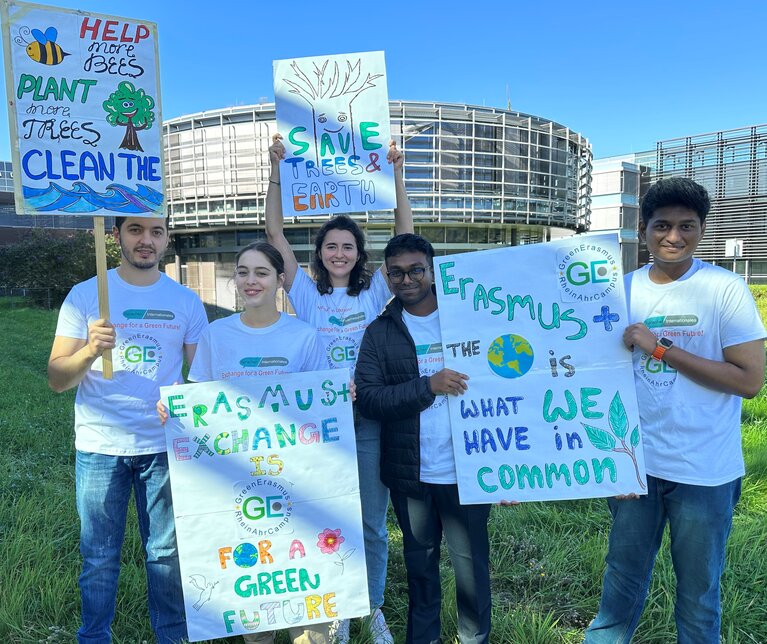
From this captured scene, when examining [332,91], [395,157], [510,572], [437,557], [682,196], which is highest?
[332,91]

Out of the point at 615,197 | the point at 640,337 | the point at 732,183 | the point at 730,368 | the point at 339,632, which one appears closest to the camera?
the point at 730,368

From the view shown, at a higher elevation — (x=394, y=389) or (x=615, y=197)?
(x=615, y=197)

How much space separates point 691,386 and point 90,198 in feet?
9.03

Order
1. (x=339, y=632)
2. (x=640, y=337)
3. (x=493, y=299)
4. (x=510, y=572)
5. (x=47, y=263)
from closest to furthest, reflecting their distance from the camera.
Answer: (x=640, y=337), (x=493, y=299), (x=339, y=632), (x=510, y=572), (x=47, y=263)

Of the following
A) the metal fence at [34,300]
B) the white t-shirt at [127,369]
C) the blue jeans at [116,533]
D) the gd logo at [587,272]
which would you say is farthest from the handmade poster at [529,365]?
the metal fence at [34,300]

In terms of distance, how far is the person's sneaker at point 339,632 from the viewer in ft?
9.23

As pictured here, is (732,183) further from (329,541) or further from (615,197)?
(329,541)

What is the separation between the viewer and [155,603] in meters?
2.77

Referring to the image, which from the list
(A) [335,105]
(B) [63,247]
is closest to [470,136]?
(B) [63,247]

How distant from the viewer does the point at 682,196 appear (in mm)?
2266

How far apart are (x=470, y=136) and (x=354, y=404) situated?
30.5m

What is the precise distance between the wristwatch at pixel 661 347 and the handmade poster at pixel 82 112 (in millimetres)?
2284

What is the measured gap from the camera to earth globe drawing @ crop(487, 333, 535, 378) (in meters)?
2.62

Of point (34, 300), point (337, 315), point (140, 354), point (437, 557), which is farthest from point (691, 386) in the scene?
point (34, 300)
